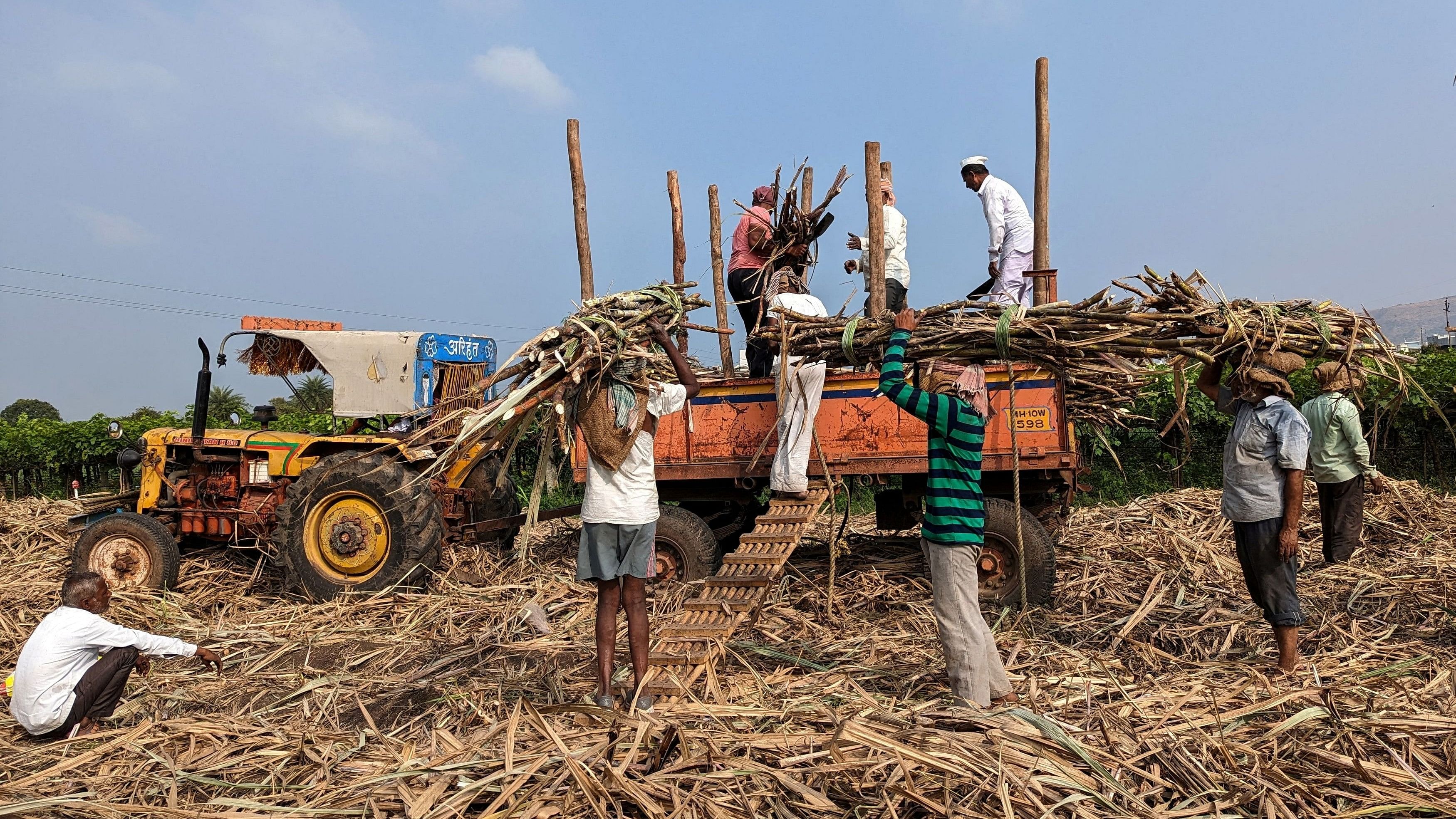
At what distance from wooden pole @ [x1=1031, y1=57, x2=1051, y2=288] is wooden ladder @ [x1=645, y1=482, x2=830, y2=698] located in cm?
246

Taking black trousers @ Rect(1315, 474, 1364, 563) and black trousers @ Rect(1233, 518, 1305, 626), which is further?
black trousers @ Rect(1315, 474, 1364, 563)

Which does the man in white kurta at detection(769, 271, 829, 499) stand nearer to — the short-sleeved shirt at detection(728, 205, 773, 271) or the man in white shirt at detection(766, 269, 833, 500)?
the man in white shirt at detection(766, 269, 833, 500)

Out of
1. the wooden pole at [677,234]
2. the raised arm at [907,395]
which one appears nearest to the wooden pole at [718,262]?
the wooden pole at [677,234]

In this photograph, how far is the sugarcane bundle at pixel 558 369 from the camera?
416 cm

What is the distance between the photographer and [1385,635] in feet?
16.4

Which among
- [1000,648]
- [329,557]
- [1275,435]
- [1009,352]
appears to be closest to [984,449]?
[1009,352]

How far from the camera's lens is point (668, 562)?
6836mm

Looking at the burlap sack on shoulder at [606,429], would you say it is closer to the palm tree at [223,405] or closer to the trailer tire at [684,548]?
the trailer tire at [684,548]

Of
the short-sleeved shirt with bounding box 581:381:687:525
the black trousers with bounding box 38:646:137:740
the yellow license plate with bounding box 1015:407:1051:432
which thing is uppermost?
the yellow license plate with bounding box 1015:407:1051:432

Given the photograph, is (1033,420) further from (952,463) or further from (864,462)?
(952,463)

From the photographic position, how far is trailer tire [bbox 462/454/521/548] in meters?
7.93

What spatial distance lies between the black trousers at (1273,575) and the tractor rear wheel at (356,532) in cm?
556

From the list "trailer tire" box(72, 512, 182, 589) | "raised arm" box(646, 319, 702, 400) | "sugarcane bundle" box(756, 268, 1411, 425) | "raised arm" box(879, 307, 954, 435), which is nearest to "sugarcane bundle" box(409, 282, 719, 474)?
"raised arm" box(646, 319, 702, 400)

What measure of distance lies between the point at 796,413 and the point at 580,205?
3303 mm
